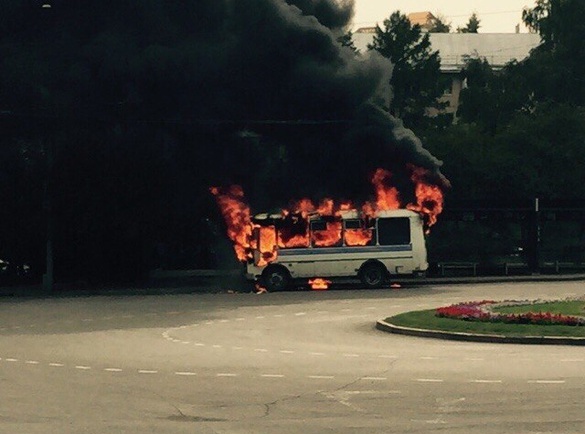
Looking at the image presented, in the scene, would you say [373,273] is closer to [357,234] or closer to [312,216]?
[357,234]

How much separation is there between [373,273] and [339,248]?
1312mm

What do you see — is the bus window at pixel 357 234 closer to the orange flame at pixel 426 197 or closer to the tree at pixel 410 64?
the orange flame at pixel 426 197

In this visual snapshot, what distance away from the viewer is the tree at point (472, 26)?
435 feet

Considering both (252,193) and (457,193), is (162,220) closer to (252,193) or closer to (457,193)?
(252,193)

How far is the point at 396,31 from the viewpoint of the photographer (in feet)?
322

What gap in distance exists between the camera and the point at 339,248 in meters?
45.7

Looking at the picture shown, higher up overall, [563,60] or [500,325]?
[563,60]

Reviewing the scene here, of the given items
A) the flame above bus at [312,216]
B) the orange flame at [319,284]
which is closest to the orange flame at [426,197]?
the flame above bus at [312,216]

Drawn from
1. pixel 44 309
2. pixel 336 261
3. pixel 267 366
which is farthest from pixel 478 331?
pixel 336 261

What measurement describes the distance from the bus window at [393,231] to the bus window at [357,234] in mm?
313

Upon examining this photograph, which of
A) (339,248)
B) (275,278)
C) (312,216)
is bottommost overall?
(275,278)

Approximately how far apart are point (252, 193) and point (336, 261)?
5.50 metres

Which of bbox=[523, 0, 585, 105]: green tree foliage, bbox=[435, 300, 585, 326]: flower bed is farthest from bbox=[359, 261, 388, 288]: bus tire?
bbox=[523, 0, 585, 105]: green tree foliage

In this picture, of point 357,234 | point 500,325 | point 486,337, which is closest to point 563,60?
point 357,234
